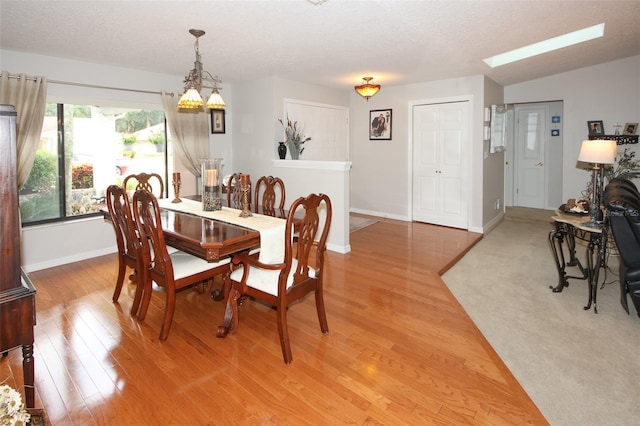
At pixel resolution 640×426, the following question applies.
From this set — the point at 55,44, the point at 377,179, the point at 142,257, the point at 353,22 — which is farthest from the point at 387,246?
the point at 55,44

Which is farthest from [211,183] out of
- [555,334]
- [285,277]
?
[555,334]

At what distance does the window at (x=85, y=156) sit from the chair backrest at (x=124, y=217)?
1399mm

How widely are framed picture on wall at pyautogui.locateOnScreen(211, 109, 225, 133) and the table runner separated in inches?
95.0

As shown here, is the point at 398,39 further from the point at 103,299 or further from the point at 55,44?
the point at 103,299

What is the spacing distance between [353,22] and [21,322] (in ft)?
9.82

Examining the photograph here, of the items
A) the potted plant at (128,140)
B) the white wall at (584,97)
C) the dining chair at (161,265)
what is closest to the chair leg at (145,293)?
the dining chair at (161,265)

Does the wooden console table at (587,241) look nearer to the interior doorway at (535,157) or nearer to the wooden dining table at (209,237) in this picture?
the wooden dining table at (209,237)

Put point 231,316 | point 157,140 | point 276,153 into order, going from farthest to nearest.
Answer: point 276,153
point 157,140
point 231,316

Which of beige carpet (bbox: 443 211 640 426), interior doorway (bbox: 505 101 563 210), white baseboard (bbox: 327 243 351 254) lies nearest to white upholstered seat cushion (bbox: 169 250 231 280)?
white baseboard (bbox: 327 243 351 254)

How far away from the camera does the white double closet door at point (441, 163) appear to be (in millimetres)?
5820

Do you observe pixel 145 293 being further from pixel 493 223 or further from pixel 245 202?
pixel 493 223

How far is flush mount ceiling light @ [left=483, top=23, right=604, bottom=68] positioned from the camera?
4.12 metres

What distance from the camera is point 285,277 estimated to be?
2.34m

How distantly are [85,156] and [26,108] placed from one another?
34.1 inches
